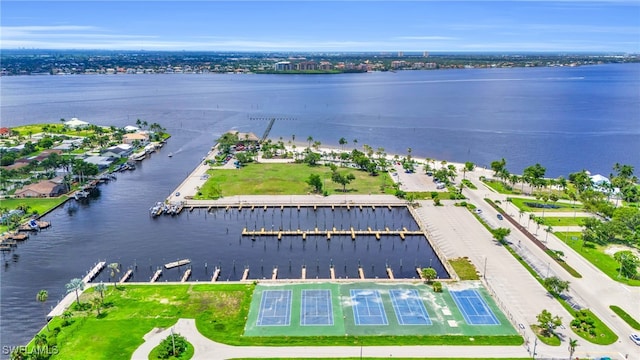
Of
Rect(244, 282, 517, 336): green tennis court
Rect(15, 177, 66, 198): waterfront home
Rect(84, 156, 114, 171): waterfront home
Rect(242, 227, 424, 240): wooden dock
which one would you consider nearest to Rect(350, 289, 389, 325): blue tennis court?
Rect(244, 282, 517, 336): green tennis court

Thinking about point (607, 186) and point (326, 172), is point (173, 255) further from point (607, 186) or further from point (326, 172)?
point (607, 186)

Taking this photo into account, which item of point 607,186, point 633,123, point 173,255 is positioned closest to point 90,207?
point 173,255

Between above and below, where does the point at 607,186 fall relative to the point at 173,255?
above

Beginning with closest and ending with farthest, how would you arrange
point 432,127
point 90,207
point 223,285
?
1. point 223,285
2. point 90,207
3. point 432,127

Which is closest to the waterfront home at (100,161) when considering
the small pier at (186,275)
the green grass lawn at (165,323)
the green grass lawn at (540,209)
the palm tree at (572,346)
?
the small pier at (186,275)

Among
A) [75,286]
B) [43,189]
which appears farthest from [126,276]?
[43,189]

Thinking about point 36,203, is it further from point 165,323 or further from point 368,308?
point 368,308
